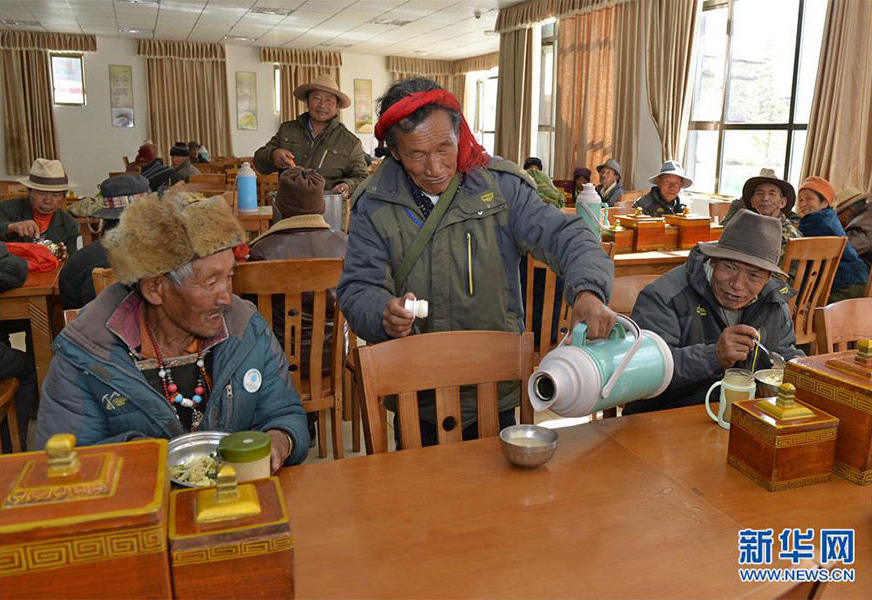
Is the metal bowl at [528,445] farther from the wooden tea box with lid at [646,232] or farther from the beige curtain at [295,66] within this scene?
the beige curtain at [295,66]

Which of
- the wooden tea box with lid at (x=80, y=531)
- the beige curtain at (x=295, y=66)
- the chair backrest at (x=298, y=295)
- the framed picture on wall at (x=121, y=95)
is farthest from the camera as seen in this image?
the beige curtain at (x=295, y=66)

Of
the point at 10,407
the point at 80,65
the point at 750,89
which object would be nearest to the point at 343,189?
the point at 10,407

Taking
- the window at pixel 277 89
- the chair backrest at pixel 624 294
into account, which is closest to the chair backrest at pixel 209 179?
the chair backrest at pixel 624 294

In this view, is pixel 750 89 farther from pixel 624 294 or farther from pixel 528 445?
pixel 528 445

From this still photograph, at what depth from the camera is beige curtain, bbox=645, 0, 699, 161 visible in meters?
6.48

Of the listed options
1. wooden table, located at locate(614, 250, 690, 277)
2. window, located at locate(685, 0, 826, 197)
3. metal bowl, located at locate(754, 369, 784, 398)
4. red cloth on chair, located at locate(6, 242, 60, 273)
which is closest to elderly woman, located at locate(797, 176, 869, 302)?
wooden table, located at locate(614, 250, 690, 277)

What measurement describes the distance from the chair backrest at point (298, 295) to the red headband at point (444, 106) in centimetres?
67

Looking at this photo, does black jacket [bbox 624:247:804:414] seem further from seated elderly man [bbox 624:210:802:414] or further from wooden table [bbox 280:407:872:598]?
wooden table [bbox 280:407:872:598]

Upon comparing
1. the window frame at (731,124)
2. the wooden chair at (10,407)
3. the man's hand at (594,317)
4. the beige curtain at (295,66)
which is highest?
the beige curtain at (295,66)

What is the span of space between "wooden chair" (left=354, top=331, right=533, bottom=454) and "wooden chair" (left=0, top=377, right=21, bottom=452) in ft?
4.66

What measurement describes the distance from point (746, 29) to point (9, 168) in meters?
10.6

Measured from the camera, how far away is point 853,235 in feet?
13.7

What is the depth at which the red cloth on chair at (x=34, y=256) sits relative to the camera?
2.93 metres

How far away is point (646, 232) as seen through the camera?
375cm
